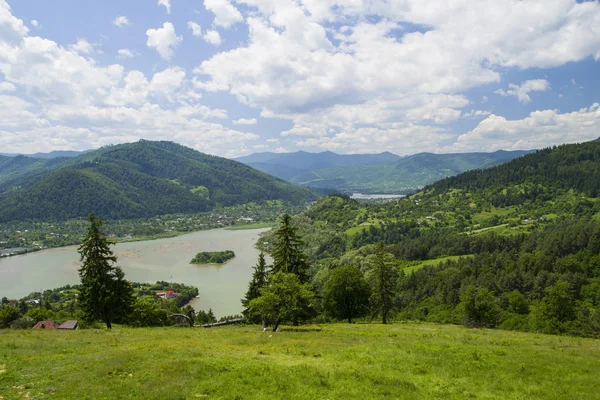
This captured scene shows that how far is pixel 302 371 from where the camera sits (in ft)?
57.3

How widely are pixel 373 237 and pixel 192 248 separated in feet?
322

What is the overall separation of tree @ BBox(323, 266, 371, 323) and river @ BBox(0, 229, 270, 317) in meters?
46.6

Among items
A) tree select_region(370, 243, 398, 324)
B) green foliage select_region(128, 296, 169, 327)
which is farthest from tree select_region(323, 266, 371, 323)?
green foliage select_region(128, 296, 169, 327)

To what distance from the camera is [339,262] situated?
134500 mm

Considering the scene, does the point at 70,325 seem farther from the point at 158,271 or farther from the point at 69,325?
the point at 158,271

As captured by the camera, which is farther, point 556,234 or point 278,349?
point 556,234

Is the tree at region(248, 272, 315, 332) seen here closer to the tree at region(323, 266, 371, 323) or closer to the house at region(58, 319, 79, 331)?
the tree at region(323, 266, 371, 323)

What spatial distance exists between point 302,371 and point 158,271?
134603mm

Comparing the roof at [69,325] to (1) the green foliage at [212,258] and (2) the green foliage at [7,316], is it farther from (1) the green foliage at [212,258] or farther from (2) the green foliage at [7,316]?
(1) the green foliage at [212,258]

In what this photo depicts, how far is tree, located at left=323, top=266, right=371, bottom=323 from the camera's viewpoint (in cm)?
5066

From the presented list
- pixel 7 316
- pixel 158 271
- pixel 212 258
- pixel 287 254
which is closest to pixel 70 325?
pixel 7 316

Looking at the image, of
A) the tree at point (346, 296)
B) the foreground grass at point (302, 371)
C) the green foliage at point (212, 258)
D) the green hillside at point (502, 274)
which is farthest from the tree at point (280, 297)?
the green foliage at point (212, 258)

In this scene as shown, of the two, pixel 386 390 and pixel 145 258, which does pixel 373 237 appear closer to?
pixel 145 258

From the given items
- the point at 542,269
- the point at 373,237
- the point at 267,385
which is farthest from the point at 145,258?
the point at 267,385
